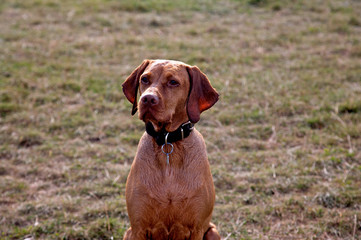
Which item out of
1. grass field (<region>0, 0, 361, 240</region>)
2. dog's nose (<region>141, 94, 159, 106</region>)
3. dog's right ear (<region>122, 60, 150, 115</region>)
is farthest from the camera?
grass field (<region>0, 0, 361, 240</region>)

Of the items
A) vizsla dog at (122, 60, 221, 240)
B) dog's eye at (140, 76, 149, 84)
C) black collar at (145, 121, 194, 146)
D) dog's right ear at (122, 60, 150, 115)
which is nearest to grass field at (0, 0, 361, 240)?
vizsla dog at (122, 60, 221, 240)

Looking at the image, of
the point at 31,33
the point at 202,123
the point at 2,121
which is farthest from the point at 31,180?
the point at 31,33

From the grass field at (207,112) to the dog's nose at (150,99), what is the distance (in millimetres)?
1832

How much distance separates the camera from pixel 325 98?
689 centimetres

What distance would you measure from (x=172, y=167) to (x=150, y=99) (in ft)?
1.89

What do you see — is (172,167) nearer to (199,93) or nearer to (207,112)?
(199,93)

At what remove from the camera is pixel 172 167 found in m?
3.31

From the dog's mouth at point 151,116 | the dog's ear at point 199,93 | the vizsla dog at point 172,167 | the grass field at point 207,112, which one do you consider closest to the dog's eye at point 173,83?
the vizsla dog at point 172,167

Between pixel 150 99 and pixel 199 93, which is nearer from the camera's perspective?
pixel 150 99

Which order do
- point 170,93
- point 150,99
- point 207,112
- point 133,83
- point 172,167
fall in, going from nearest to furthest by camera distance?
1. point 150,99
2. point 170,93
3. point 172,167
4. point 133,83
5. point 207,112

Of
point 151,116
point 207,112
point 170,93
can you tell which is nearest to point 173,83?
point 170,93

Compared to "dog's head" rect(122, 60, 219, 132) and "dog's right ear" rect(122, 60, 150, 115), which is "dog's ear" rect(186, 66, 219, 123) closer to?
"dog's head" rect(122, 60, 219, 132)

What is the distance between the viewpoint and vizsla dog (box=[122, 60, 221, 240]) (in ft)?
10.6

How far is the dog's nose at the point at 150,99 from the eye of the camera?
3.02 metres
